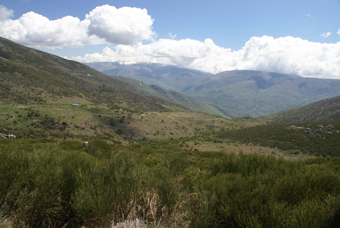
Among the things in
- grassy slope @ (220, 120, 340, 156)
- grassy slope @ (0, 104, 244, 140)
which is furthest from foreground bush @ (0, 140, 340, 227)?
grassy slope @ (220, 120, 340, 156)

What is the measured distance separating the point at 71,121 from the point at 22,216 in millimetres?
45138

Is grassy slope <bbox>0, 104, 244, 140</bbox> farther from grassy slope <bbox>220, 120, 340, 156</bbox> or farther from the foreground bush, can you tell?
the foreground bush

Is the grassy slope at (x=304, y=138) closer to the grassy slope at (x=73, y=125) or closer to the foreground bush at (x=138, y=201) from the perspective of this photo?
the grassy slope at (x=73, y=125)

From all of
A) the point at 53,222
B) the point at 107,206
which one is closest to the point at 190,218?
the point at 107,206

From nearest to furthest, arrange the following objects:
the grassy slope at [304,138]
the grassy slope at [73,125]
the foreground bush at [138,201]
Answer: the foreground bush at [138,201] < the grassy slope at [304,138] < the grassy slope at [73,125]

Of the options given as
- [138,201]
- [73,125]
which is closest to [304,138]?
[138,201]

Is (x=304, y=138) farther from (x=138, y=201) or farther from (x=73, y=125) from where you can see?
(x=73, y=125)

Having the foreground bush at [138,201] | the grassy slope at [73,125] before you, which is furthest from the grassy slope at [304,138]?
the foreground bush at [138,201]

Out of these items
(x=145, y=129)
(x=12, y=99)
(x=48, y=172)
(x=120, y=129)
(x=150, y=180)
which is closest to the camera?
(x=48, y=172)

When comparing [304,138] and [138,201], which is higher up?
[138,201]

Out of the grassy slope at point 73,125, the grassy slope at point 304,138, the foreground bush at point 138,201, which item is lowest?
the grassy slope at point 73,125

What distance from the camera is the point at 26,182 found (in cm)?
481

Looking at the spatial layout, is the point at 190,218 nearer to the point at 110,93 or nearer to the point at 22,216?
the point at 22,216

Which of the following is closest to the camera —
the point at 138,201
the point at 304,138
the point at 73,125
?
the point at 138,201
